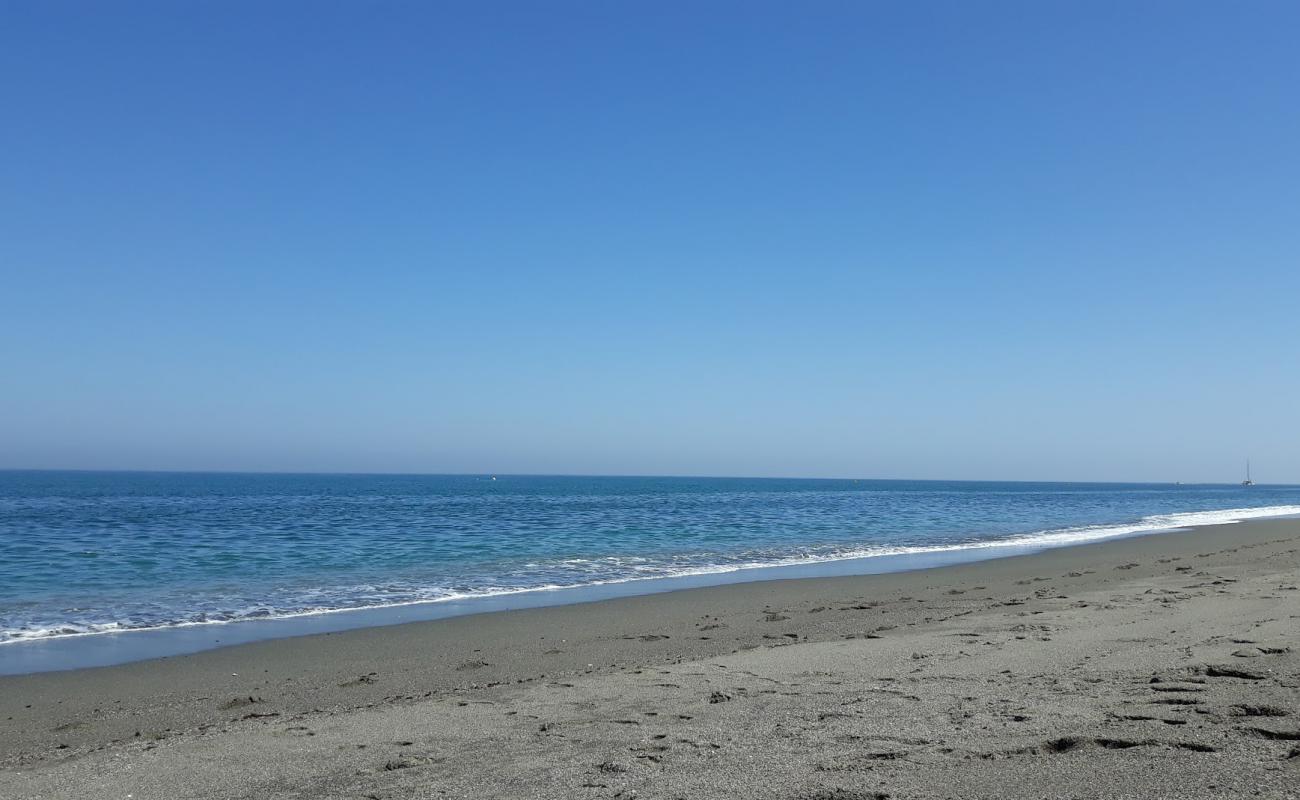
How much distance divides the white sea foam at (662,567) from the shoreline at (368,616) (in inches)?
3.4

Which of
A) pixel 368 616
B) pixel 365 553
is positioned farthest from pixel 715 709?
pixel 365 553

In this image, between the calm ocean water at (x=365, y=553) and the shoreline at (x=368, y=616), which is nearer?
the shoreline at (x=368, y=616)

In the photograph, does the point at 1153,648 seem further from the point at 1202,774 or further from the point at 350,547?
the point at 350,547

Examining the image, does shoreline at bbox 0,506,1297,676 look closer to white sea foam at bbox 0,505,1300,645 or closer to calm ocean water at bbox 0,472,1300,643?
white sea foam at bbox 0,505,1300,645

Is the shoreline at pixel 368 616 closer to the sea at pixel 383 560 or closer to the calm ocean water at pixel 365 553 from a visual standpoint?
the sea at pixel 383 560

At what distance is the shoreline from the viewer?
10930mm

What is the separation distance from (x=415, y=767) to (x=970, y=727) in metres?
3.55

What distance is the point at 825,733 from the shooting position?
232 inches

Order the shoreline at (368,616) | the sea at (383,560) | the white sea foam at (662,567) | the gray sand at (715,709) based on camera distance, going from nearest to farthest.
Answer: the gray sand at (715,709)
the shoreline at (368,616)
the white sea foam at (662,567)
the sea at (383,560)

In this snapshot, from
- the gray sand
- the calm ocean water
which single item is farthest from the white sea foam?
the gray sand

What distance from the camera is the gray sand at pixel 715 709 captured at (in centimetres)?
501

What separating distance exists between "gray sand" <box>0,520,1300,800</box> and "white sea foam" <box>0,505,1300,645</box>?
8.92ft

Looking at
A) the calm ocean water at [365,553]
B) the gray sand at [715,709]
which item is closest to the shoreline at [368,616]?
the calm ocean water at [365,553]

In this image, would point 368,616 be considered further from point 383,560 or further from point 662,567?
point 662,567
